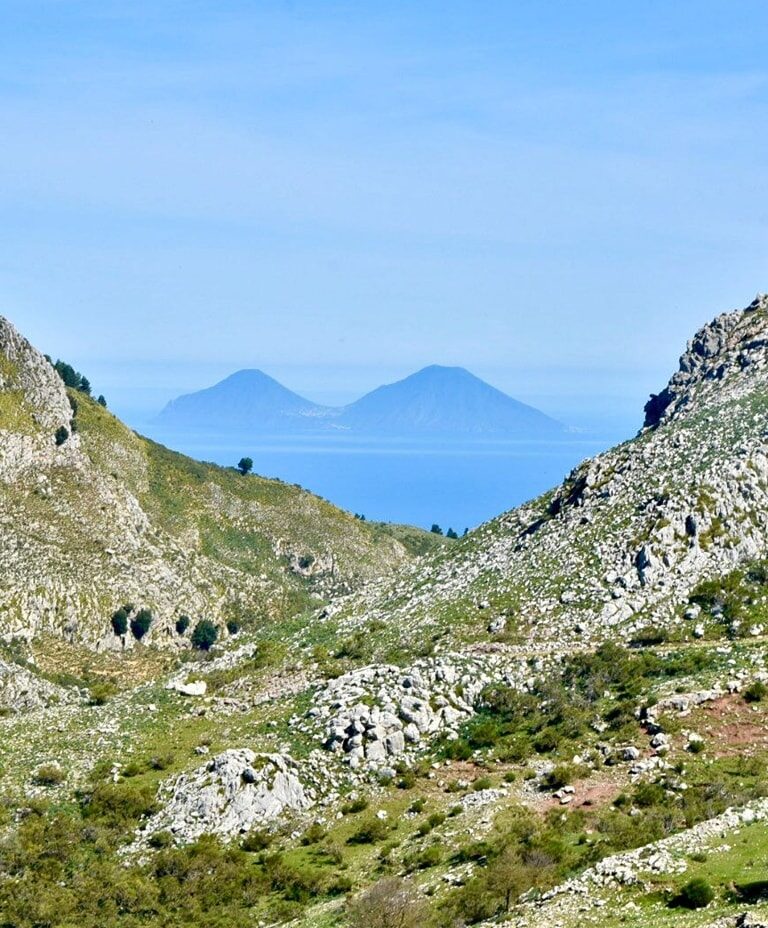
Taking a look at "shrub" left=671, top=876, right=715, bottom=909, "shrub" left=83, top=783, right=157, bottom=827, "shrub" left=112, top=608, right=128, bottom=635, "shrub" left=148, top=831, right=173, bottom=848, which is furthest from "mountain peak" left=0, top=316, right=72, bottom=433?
"shrub" left=671, top=876, right=715, bottom=909

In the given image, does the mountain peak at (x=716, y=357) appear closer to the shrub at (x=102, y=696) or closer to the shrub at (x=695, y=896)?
the shrub at (x=102, y=696)

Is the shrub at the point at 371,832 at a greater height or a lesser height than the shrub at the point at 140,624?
lesser

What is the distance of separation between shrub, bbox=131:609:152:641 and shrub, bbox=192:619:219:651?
533 cm

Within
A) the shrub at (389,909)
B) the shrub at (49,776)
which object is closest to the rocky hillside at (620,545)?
the shrub at (49,776)

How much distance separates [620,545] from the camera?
56.2m

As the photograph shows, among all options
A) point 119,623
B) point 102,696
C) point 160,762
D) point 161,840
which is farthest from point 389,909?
point 119,623

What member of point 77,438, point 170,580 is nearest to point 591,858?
point 170,580

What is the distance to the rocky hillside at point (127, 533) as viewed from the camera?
324 feet

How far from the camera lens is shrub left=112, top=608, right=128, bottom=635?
99863 mm

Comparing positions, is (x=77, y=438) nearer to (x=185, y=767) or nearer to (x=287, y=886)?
(x=185, y=767)

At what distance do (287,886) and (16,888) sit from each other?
9.62 meters

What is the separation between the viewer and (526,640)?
52281 mm

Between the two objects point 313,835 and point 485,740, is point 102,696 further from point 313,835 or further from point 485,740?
point 485,740

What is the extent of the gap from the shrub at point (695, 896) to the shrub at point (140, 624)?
82.1 m
